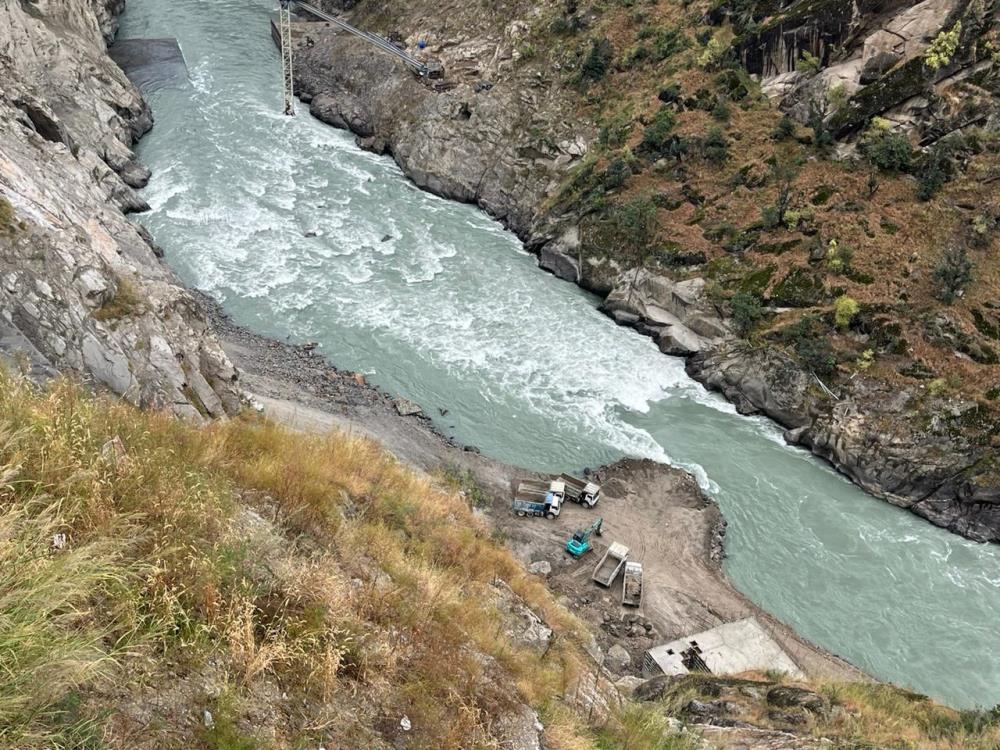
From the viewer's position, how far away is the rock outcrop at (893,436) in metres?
25.7

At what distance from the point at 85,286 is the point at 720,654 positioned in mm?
18917

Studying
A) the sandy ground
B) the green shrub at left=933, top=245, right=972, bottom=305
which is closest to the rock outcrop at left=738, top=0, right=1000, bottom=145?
the green shrub at left=933, top=245, right=972, bottom=305

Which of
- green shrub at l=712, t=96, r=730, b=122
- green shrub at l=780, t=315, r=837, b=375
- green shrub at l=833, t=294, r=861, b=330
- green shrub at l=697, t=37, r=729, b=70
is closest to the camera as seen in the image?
green shrub at l=780, t=315, r=837, b=375

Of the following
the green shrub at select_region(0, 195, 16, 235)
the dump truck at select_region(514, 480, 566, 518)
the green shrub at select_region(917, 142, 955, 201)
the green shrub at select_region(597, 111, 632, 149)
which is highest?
the green shrub at select_region(917, 142, 955, 201)

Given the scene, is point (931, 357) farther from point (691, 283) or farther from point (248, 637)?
point (248, 637)

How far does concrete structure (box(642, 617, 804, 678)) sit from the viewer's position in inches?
749

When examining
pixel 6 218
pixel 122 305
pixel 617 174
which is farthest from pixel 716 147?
pixel 6 218

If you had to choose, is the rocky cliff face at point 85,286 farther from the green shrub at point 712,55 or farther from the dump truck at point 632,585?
the green shrub at point 712,55

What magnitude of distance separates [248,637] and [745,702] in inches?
373

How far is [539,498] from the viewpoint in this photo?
25266 millimetres

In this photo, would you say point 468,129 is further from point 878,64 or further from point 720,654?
point 720,654

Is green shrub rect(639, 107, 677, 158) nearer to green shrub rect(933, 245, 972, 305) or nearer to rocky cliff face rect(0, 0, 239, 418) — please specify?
green shrub rect(933, 245, 972, 305)

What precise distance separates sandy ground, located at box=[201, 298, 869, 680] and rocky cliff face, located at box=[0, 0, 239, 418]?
3.76 m

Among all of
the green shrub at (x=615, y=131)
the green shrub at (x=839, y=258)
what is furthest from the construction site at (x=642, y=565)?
the green shrub at (x=615, y=131)
